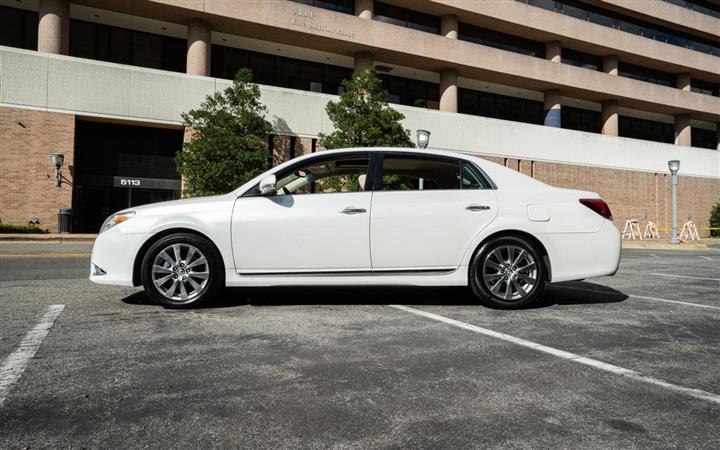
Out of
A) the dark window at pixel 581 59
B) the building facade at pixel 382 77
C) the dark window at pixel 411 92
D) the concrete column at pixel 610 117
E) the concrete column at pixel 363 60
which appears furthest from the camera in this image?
the concrete column at pixel 610 117

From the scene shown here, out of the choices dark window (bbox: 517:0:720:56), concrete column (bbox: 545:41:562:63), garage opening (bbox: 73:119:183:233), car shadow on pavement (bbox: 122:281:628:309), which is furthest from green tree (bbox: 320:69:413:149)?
car shadow on pavement (bbox: 122:281:628:309)

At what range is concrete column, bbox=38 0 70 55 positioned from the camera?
2025cm

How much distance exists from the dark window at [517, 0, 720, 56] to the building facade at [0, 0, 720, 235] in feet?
0.43

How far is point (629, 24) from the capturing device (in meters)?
34.4

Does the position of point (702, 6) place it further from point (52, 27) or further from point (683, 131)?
point (52, 27)

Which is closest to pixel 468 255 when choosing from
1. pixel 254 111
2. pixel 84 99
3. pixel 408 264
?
pixel 408 264

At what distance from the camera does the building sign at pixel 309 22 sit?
928 inches

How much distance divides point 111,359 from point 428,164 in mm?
3536

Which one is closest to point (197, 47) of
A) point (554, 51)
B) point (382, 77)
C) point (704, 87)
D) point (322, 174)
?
point (382, 77)

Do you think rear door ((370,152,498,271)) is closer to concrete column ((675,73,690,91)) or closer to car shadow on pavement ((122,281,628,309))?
car shadow on pavement ((122,281,628,309))

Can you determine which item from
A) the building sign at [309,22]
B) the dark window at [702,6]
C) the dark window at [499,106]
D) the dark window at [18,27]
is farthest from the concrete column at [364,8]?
the dark window at [702,6]

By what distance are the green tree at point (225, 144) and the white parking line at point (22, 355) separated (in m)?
15.4

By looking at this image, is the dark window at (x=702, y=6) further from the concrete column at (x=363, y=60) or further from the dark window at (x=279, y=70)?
the dark window at (x=279, y=70)

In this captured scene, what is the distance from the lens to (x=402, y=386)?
2678 millimetres
